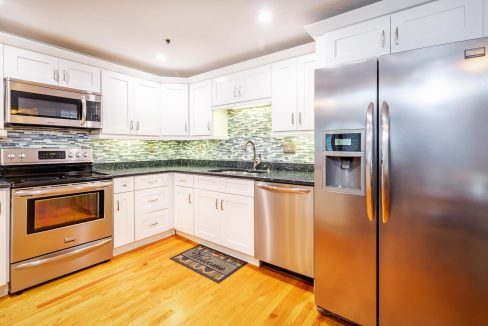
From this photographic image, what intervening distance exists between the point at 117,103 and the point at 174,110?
78 cm

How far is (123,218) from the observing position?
2.75 metres

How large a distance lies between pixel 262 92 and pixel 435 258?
2125mm

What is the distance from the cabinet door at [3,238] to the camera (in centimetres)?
193

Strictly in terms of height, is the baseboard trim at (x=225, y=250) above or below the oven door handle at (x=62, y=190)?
below

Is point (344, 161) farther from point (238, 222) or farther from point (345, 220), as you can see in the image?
point (238, 222)

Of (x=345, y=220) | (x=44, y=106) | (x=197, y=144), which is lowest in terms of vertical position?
(x=345, y=220)

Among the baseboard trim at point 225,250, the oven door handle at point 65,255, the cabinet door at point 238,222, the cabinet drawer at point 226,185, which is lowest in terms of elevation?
the baseboard trim at point 225,250

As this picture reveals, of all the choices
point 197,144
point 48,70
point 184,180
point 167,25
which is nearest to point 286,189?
point 184,180

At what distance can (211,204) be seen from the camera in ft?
9.26

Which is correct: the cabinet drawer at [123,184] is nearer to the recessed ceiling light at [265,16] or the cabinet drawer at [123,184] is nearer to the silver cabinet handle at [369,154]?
the recessed ceiling light at [265,16]

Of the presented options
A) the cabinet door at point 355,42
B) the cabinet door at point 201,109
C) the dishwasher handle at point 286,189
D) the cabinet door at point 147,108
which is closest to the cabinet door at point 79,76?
the cabinet door at point 147,108

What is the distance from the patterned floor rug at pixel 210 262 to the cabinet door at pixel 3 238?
4.52 ft

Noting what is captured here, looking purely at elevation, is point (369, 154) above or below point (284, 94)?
below

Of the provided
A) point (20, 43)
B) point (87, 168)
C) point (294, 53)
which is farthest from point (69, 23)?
point (294, 53)
